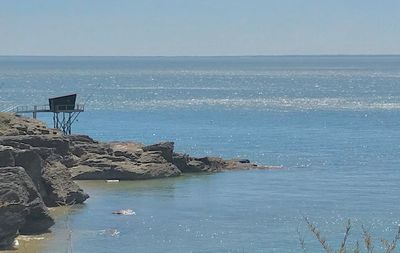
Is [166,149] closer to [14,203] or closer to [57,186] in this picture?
[57,186]

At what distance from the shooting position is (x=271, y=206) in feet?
165

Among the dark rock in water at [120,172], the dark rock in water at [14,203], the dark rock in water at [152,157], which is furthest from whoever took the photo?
the dark rock in water at [152,157]

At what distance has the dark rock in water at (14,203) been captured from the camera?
119 feet

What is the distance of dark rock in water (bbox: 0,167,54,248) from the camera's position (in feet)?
119

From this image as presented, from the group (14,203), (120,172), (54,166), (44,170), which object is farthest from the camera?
(120,172)

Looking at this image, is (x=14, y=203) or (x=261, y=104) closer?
(x=14, y=203)

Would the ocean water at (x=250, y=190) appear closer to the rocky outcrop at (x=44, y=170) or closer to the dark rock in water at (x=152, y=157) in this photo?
the rocky outcrop at (x=44, y=170)

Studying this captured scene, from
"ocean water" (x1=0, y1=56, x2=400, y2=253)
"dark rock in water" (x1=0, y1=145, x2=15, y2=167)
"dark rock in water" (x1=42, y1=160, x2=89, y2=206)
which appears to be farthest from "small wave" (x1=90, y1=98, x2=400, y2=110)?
"dark rock in water" (x1=0, y1=145, x2=15, y2=167)

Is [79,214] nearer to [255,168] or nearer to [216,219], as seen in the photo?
[216,219]

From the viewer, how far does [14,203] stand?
3641 centimetres

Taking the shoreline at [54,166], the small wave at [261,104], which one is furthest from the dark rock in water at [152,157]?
the small wave at [261,104]

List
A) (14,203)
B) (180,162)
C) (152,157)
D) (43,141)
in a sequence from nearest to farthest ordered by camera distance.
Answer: (14,203) → (43,141) → (152,157) → (180,162)

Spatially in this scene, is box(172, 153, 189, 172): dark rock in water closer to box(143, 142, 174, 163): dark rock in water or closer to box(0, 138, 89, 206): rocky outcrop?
box(143, 142, 174, 163): dark rock in water

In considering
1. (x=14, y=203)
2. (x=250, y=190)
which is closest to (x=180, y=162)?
(x=250, y=190)
